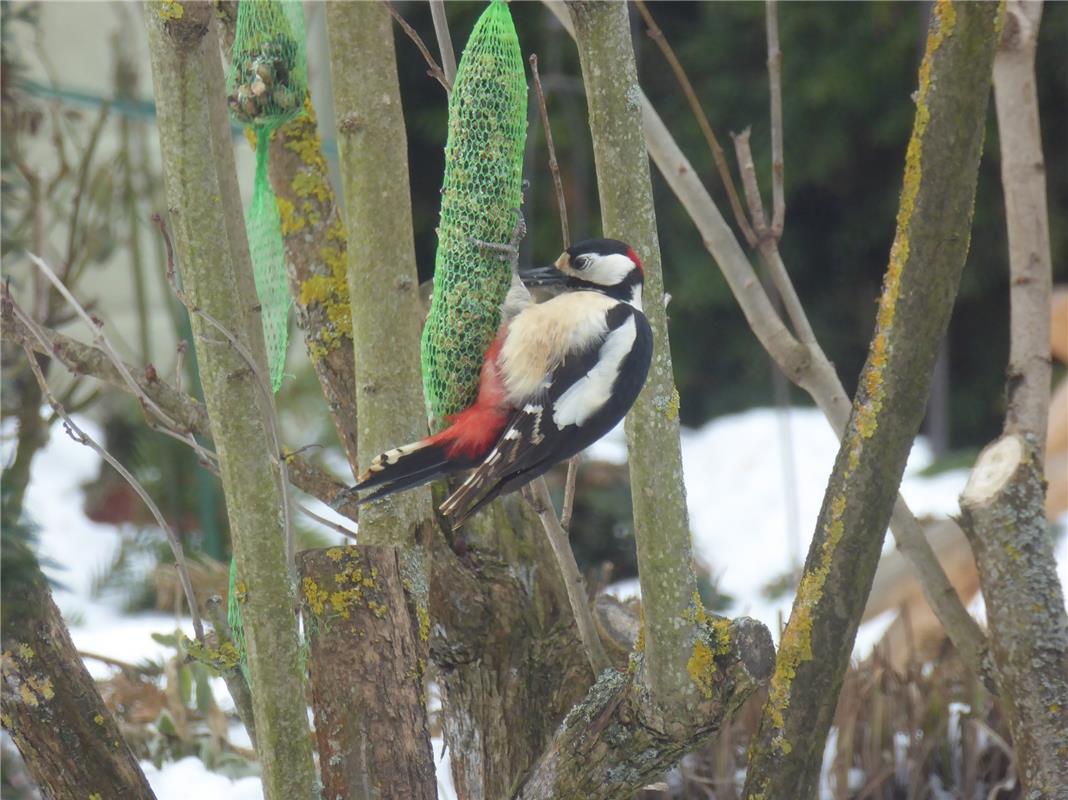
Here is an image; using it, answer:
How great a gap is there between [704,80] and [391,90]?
406 centimetres

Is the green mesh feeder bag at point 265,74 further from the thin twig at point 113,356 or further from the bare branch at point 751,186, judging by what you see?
the bare branch at point 751,186

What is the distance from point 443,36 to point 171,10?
1.38 feet

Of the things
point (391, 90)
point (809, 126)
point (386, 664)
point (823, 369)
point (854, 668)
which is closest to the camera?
point (386, 664)

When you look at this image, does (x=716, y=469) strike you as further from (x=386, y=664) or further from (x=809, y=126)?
(x=386, y=664)

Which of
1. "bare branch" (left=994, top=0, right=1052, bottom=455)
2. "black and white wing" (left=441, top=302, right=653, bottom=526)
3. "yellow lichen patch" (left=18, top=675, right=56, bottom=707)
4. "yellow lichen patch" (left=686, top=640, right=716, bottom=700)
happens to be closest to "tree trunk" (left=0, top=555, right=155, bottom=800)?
"yellow lichen patch" (left=18, top=675, right=56, bottom=707)

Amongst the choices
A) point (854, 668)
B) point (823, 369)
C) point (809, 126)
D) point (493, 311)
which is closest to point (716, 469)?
point (809, 126)

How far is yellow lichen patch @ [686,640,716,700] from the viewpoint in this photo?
1.49 metres

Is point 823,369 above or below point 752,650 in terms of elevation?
above

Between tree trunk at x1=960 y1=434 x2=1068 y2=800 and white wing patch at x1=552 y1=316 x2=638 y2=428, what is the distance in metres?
0.72

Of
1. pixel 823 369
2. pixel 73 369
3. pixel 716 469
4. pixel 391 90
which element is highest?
pixel 716 469

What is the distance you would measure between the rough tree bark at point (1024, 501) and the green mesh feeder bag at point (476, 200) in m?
0.84

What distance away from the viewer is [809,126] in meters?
5.34

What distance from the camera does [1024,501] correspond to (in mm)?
1886

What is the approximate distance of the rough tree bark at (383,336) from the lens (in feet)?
5.04
